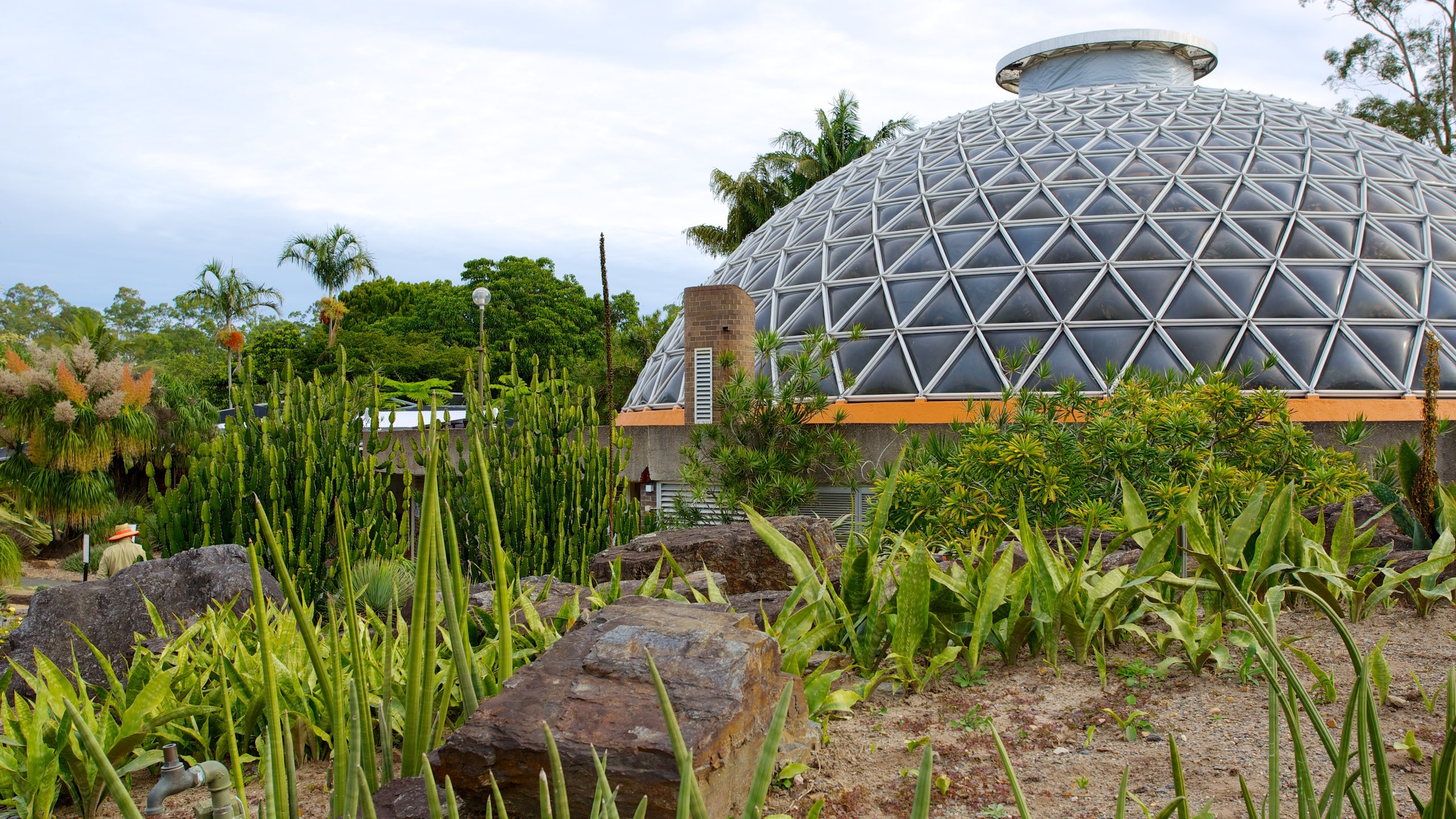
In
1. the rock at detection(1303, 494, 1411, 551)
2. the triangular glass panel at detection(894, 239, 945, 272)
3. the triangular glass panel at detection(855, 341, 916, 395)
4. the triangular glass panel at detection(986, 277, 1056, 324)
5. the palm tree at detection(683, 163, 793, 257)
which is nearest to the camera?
the rock at detection(1303, 494, 1411, 551)

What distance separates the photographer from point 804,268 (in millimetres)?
17625

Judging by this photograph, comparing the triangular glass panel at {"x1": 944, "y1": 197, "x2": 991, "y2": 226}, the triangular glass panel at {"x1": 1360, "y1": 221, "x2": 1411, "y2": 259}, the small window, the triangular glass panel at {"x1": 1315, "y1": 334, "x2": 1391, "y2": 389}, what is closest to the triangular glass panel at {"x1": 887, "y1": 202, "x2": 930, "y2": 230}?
the triangular glass panel at {"x1": 944, "y1": 197, "x2": 991, "y2": 226}

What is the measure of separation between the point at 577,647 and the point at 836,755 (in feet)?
2.92

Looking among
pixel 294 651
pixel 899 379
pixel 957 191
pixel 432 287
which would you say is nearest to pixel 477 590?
pixel 294 651

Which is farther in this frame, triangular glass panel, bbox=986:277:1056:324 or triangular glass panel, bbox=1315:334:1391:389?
triangular glass panel, bbox=986:277:1056:324

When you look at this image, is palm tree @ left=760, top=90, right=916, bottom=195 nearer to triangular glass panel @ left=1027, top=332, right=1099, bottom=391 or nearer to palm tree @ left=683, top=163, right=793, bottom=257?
palm tree @ left=683, top=163, right=793, bottom=257

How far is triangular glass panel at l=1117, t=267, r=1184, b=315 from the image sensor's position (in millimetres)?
14570

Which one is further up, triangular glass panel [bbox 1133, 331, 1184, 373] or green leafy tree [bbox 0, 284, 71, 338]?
green leafy tree [bbox 0, 284, 71, 338]

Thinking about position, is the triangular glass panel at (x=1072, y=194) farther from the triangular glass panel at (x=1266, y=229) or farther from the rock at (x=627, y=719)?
the rock at (x=627, y=719)

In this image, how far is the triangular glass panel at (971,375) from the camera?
14.1 metres

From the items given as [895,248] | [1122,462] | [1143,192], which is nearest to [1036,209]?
[1143,192]

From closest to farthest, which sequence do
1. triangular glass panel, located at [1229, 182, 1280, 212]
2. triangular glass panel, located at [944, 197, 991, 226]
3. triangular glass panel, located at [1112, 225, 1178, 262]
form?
triangular glass panel, located at [1112, 225, 1178, 262] < triangular glass panel, located at [1229, 182, 1280, 212] < triangular glass panel, located at [944, 197, 991, 226]

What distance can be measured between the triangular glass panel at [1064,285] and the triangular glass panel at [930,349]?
4.81ft

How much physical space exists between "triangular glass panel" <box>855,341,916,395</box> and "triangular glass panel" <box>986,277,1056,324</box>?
149cm
